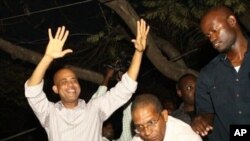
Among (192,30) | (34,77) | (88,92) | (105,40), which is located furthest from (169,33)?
(34,77)

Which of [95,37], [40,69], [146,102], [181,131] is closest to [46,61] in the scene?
[40,69]

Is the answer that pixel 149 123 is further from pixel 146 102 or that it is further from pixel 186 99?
pixel 186 99

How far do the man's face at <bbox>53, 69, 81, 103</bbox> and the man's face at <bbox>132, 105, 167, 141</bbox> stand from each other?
934mm

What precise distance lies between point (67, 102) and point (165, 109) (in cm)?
99

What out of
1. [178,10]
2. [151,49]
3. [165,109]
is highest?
[178,10]

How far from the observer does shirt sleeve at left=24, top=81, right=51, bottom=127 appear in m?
4.16

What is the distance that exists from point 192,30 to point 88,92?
11.8ft

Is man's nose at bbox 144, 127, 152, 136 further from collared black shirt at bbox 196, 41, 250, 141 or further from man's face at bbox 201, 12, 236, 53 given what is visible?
man's face at bbox 201, 12, 236, 53

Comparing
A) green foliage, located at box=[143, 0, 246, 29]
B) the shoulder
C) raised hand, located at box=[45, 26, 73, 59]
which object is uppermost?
green foliage, located at box=[143, 0, 246, 29]

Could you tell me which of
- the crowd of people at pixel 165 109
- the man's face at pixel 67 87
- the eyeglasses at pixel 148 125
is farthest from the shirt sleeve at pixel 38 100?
the eyeglasses at pixel 148 125

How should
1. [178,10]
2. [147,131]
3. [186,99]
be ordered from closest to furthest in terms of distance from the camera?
[147,131] → [186,99] → [178,10]

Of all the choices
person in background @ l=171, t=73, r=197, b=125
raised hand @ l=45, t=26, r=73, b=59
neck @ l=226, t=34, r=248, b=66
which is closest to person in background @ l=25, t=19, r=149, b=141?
raised hand @ l=45, t=26, r=73, b=59

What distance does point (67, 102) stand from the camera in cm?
435

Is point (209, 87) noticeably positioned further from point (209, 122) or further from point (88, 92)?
point (88, 92)
